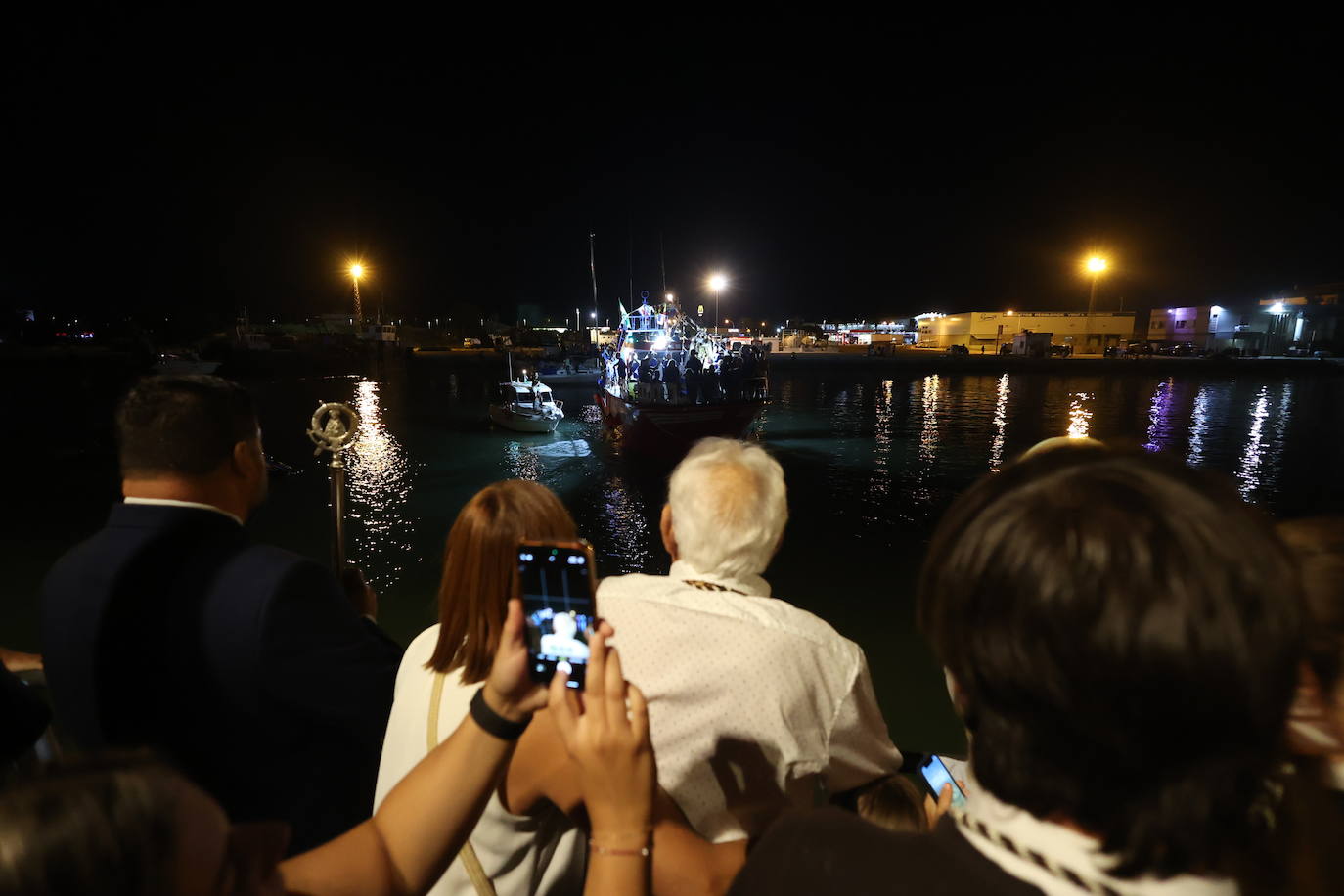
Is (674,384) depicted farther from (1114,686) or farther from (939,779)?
(1114,686)

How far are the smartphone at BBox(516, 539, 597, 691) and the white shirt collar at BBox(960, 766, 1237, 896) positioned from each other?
749 mm

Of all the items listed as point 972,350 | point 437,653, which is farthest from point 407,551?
point 972,350

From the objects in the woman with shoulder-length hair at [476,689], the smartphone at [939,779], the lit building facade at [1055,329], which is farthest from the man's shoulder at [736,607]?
the lit building facade at [1055,329]

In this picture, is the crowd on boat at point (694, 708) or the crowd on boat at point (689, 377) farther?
the crowd on boat at point (689, 377)

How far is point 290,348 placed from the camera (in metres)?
66.8

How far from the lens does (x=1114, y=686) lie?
0.80 meters

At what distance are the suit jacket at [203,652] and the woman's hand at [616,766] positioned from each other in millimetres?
1178

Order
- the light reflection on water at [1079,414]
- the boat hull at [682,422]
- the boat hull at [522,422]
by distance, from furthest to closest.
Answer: the light reflection on water at [1079,414] < the boat hull at [522,422] < the boat hull at [682,422]

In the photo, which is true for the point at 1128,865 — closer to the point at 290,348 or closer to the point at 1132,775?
the point at 1132,775

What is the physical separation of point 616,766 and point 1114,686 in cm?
77

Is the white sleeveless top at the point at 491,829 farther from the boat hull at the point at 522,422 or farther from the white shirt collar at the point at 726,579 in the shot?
the boat hull at the point at 522,422

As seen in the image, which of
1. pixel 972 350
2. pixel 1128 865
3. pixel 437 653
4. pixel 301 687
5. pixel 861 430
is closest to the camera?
pixel 1128 865

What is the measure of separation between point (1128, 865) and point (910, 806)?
1.41 meters

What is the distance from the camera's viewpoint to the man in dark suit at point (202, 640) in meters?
1.81
